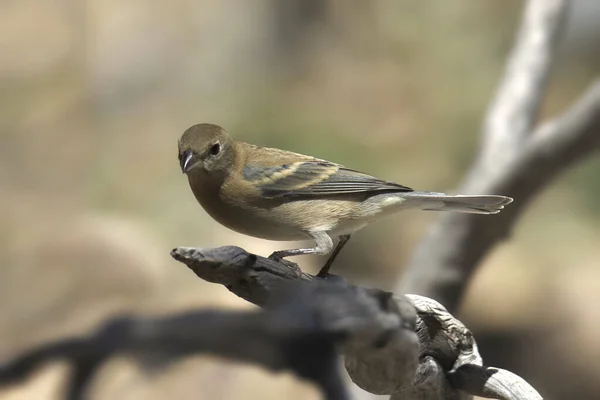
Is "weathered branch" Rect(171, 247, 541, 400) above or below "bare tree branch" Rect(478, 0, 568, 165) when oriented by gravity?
below

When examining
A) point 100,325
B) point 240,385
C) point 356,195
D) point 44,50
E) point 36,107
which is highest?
point 100,325

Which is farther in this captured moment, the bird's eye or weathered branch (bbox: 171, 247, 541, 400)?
the bird's eye

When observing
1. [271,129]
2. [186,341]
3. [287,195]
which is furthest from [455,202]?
[271,129]

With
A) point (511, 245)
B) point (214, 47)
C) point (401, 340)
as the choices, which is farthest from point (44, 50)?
point (401, 340)

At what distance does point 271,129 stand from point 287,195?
13.7 feet

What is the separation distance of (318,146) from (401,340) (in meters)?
4.69

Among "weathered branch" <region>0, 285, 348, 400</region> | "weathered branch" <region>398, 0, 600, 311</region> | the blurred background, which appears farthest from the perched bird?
the blurred background

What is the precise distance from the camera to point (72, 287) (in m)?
4.43

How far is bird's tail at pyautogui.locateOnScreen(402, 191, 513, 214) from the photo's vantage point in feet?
8.45

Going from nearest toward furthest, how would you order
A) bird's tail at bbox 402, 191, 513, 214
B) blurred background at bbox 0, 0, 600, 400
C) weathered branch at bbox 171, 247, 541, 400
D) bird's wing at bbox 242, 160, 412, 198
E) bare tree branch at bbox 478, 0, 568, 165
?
1. weathered branch at bbox 171, 247, 541, 400
2. bird's wing at bbox 242, 160, 412, 198
3. bird's tail at bbox 402, 191, 513, 214
4. bare tree branch at bbox 478, 0, 568, 165
5. blurred background at bbox 0, 0, 600, 400

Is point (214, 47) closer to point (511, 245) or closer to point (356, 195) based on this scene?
point (511, 245)

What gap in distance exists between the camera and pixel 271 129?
21.6ft

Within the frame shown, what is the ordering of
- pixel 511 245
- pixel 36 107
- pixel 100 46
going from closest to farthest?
pixel 511 245
pixel 36 107
pixel 100 46

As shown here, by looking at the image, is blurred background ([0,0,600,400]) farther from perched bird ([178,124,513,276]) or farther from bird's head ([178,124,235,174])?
bird's head ([178,124,235,174])
